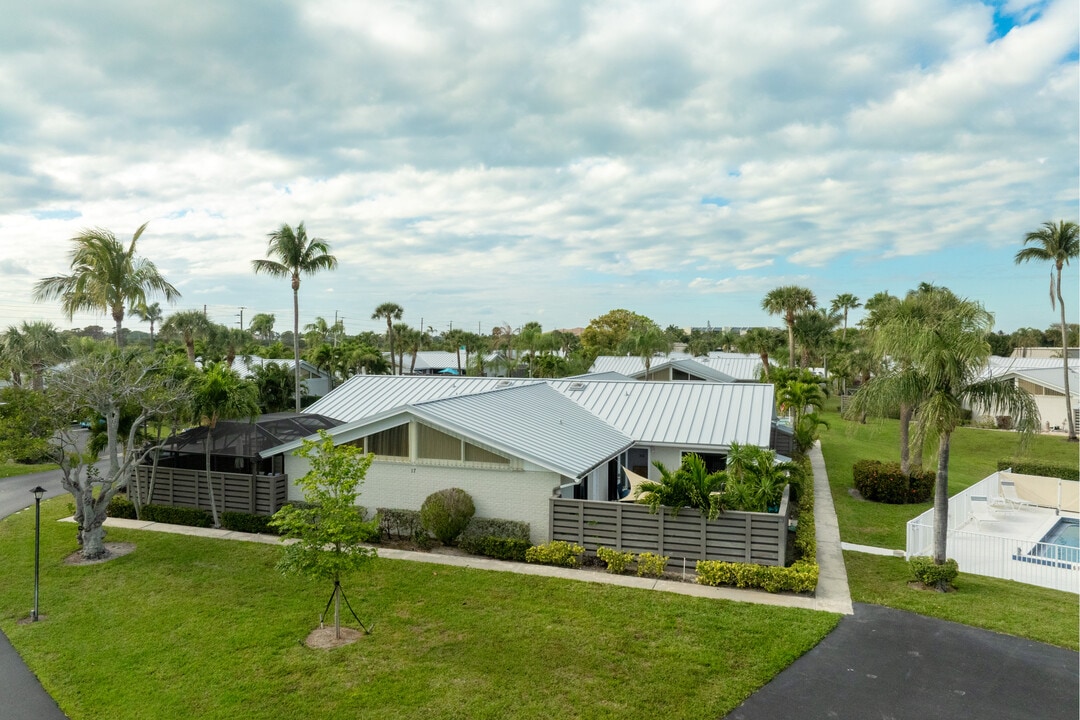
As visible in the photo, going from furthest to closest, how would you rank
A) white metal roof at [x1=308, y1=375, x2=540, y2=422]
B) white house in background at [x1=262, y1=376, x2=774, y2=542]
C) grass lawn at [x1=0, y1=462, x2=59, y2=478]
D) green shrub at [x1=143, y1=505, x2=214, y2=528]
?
grass lawn at [x1=0, y1=462, x2=59, y2=478] → white metal roof at [x1=308, y1=375, x2=540, y2=422] → green shrub at [x1=143, y1=505, x2=214, y2=528] → white house in background at [x1=262, y1=376, x2=774, y2=542]

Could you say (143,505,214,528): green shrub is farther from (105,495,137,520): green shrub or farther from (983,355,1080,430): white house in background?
(983,355,1080,430): white house in background

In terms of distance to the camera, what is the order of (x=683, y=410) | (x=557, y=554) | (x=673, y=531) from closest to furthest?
(x=673, y=531)
(x=557, y=554)
(x=683, y=410)

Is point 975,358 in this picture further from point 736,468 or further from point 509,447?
point 509,447

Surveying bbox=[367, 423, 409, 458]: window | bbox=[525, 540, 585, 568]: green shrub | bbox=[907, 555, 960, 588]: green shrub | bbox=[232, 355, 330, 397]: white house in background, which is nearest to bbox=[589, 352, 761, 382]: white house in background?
bbox=[232, 355, 330, 397]: white house in background

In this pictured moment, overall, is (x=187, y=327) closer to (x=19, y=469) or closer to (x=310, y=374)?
(x=310, y=374)

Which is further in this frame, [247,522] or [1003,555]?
[247,522]

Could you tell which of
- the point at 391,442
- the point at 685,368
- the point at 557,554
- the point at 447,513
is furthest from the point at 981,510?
the point at 685,368
